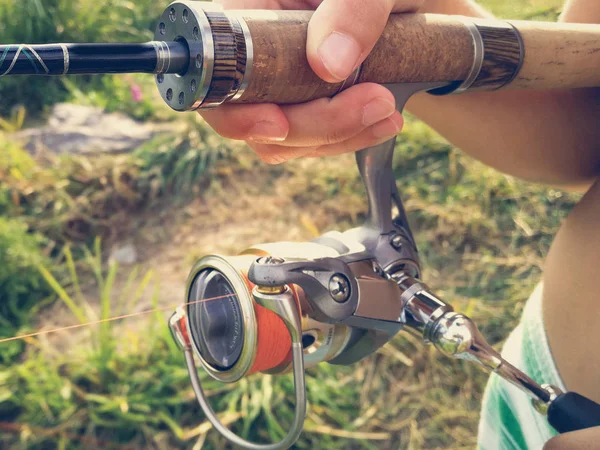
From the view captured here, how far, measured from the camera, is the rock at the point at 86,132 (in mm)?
2742

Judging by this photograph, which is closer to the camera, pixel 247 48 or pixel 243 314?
pixel 247 48

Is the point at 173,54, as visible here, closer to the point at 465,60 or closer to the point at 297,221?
the point at 465,60

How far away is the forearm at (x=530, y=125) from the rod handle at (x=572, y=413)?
39 centimetres

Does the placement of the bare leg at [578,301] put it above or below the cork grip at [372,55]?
below

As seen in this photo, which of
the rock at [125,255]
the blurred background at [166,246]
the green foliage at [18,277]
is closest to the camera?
the blurred background at [166,246]

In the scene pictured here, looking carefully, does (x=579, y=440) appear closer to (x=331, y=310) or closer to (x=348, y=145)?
(x=331, y=310)

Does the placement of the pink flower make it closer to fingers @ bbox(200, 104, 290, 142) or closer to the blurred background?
the blurred background

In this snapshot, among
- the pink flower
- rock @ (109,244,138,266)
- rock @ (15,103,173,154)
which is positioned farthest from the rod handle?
the pink flower

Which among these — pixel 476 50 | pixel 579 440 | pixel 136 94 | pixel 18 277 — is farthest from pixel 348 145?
pixel 136 94

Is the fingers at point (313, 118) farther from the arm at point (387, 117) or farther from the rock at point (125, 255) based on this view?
the rock at point (125, 255)

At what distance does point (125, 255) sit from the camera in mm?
2471

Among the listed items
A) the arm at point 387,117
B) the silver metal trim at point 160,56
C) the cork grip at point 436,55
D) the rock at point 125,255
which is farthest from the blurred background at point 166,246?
the silver metal trim at point 160,56

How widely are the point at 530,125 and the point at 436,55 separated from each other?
0.35m

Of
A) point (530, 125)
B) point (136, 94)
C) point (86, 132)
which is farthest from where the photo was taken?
point (136, 94)
